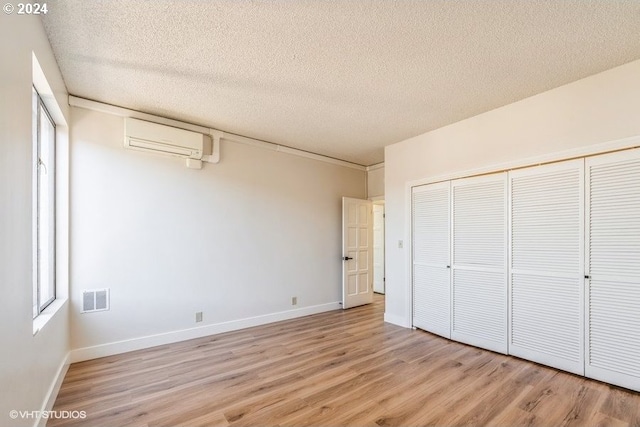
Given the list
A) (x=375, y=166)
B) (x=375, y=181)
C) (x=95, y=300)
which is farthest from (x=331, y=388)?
(x=375, y=166)

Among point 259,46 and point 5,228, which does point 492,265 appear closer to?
point 259,46

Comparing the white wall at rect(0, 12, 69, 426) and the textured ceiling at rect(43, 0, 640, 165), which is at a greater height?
the textured ceiling at rect(43, 0, 640, 165)

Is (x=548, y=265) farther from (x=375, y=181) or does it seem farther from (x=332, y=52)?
(x=375, y=181)

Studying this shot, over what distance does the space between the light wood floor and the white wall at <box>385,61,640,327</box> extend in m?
1.30

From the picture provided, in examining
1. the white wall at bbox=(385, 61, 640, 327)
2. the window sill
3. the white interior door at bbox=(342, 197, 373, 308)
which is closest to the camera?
the window sill

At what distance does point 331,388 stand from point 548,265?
2383 mm

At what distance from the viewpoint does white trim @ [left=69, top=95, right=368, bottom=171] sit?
3.01m

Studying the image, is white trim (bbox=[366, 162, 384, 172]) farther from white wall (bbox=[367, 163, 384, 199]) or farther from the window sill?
the window sill

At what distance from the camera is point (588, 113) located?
256 centimetres

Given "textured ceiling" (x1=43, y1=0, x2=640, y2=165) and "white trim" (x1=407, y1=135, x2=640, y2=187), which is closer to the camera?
"textured ceiling" (x1=43, y1=0, x2=640, y2=165)

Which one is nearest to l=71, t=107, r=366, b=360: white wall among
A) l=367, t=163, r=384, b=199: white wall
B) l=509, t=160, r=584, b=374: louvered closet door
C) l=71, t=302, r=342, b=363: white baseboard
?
l=71, t=302, r=342, b=363: white baseboard

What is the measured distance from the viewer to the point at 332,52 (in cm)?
221

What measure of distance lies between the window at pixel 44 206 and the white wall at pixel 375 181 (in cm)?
459

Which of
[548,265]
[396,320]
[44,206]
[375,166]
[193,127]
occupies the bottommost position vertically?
[396,320]
